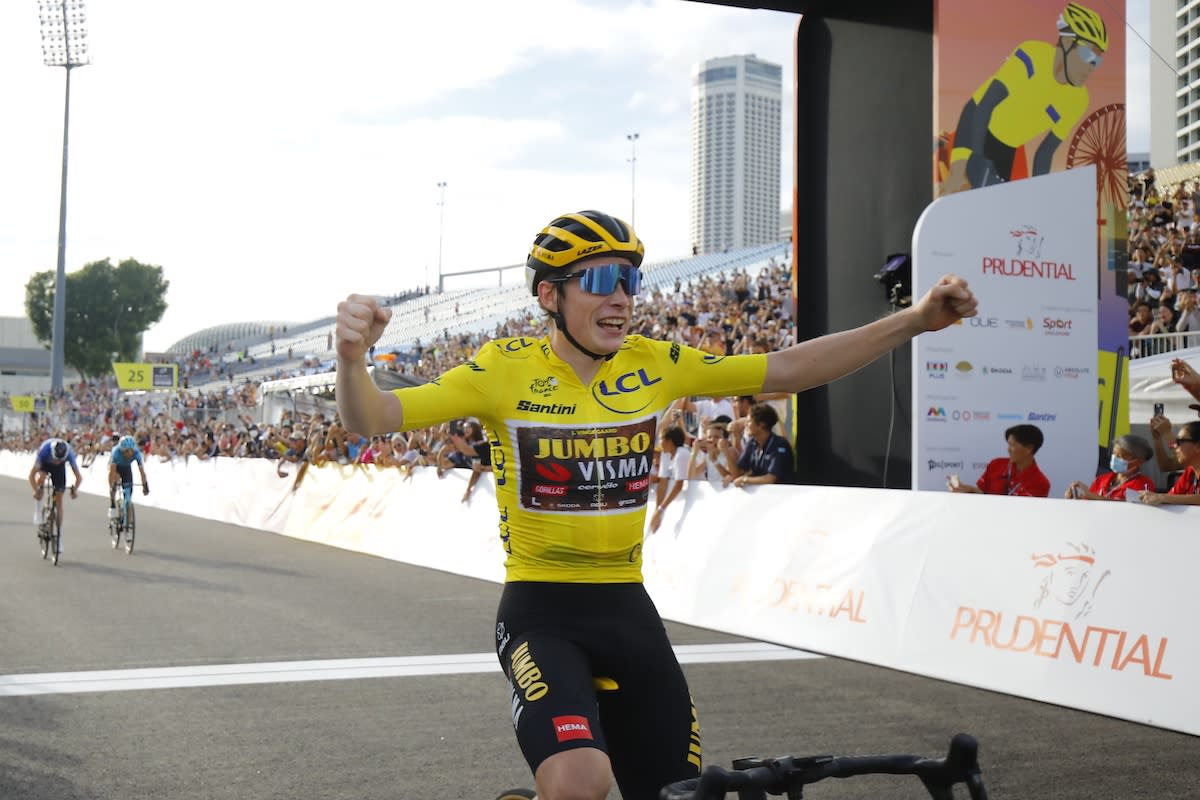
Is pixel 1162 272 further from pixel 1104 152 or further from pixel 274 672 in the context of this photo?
pixel 274 672

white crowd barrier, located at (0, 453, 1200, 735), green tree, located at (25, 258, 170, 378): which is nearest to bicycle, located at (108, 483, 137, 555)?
white crowd barrier, located at (0, 453, 1200, 735)

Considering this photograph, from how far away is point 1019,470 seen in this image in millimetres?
9828

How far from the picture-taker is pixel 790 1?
41.1 ft

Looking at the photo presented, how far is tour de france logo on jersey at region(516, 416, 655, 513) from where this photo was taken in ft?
11.5

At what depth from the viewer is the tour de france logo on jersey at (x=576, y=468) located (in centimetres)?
350

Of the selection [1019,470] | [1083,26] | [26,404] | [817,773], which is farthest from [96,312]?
[817,773]

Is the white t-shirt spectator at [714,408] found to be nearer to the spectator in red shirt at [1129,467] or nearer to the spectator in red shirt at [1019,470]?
the spectator in red shirt at [1019,470]

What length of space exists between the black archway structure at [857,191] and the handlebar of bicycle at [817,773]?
9755 mm

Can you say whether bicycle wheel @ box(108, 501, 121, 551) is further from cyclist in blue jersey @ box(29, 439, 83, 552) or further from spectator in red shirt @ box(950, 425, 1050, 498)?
spectator in red shirt @ box(950, 425, 1050, 498)

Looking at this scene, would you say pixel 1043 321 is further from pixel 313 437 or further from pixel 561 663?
pixel 313 437

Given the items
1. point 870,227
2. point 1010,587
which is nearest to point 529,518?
point 1010,587

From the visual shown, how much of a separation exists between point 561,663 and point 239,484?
75.3ft

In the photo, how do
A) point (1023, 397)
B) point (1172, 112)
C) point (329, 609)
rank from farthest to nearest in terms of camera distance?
point (1172, 112) < point (329, 609) < point (1023, 397)

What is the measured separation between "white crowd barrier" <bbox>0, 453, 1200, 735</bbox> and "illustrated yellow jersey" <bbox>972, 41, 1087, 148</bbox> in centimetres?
395
